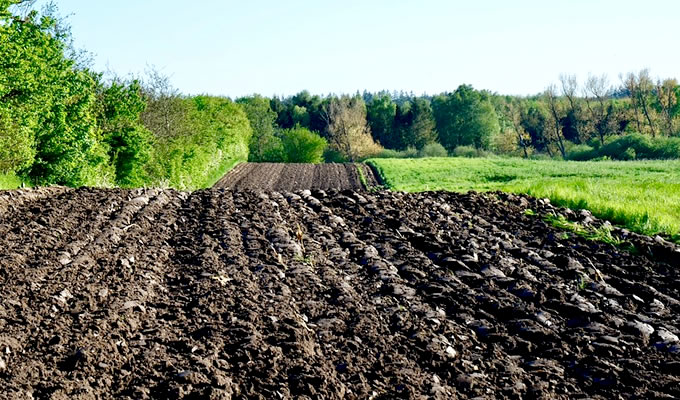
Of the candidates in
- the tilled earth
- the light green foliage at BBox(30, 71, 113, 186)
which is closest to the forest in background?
the light green foliage at BBox(30, 71, 113, 186)

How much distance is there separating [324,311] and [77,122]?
651 inches

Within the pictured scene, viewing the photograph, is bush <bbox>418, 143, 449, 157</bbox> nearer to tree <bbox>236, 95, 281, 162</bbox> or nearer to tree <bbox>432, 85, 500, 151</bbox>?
tree <bbox>432, 85, 500, 151</bbox>

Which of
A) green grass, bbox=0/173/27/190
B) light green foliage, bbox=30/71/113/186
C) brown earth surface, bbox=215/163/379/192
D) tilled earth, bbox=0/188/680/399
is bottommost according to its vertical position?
brown earth surface, bbox=215/163/379/192

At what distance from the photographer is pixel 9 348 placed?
18.2ft

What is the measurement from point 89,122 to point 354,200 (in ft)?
35.1

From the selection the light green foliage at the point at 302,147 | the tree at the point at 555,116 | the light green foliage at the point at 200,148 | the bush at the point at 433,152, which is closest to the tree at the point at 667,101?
the tree at the point at 555,116

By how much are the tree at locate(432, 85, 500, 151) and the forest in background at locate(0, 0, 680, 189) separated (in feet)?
0.42

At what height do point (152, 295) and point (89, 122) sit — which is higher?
point (89, 122)

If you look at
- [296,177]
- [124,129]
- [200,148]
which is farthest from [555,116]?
[124,129]

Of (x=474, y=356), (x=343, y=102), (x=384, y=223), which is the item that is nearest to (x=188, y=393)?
(x=474, y=356)

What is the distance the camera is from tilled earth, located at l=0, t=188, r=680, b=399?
523 cm

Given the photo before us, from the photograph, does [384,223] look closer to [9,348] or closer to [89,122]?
[9,348]

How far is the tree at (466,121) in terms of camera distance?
8362cm

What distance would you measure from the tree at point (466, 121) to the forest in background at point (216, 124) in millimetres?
127
